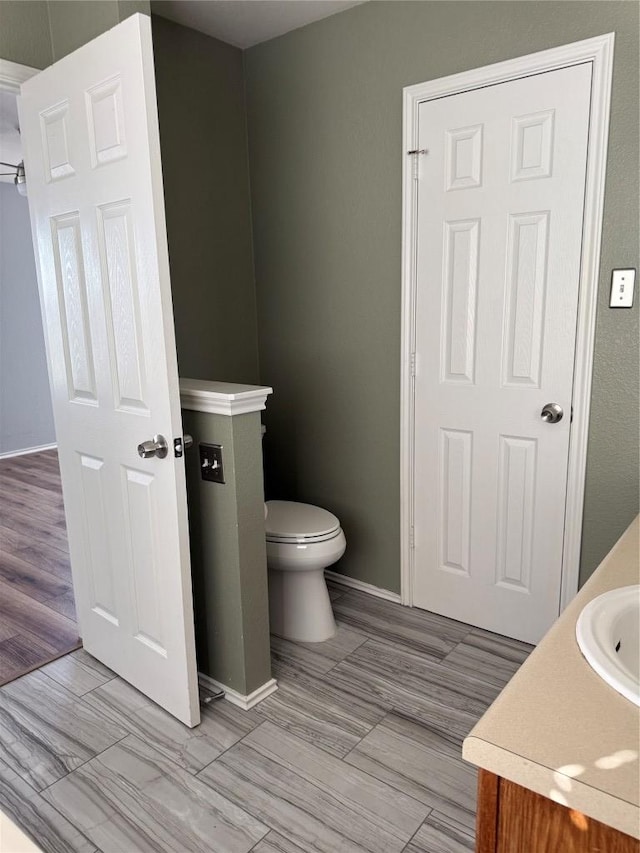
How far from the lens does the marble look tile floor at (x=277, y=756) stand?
1657 millimetres

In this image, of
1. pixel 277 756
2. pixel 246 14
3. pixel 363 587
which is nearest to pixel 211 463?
pixel 277 756

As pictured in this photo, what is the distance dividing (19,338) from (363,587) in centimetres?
432

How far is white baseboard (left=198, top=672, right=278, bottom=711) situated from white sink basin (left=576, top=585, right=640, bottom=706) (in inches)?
54.7

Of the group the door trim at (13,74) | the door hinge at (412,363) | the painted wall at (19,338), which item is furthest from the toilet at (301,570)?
the painted wall at (19,338)

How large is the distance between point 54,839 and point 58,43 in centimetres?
249

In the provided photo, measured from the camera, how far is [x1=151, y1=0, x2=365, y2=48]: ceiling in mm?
2465

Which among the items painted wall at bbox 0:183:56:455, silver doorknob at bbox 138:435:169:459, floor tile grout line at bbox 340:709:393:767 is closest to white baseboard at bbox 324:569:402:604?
floor tile grout line at bbox 340:709:393:767

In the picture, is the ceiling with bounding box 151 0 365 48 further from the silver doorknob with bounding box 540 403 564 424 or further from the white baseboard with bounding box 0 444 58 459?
the white baseboard with bounding box 0 444 58 459

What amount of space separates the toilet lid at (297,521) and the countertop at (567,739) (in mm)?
1518

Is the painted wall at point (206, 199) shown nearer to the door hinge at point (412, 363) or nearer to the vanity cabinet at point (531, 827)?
the door hinge at point (412, 363)

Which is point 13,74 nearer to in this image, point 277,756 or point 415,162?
point 415,162

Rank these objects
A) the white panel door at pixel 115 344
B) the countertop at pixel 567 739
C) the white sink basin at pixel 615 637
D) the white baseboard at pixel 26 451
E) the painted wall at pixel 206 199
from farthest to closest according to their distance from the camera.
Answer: the white baseboard at pixel 26 451, the painted wall at pixel 206 199, the white panel door at pixel 115 344, the white sink basin at pixel 615 637, the countertop at pixel 567 739

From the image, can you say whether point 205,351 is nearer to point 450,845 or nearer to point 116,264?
point 116,264

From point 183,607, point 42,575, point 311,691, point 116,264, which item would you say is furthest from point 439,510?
point 42,575
